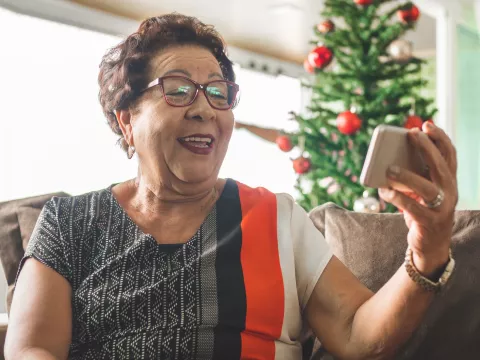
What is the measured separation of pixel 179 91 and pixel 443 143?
59 centimetres

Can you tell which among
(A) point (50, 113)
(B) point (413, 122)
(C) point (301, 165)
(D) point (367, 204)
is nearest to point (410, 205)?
(D) point (367, 204)

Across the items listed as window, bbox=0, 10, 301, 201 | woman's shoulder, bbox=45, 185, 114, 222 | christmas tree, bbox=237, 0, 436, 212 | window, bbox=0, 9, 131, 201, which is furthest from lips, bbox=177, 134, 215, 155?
window, bbox=0, 9, 131, 201

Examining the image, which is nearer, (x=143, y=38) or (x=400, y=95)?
(x=143, y=38)

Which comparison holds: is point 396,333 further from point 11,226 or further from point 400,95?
point 400,95

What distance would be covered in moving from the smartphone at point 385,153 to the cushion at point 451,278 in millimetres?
451

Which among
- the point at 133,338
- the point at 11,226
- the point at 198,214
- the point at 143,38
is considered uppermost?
the point at 143,38

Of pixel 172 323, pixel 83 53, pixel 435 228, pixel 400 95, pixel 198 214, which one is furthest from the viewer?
pixel 83 53

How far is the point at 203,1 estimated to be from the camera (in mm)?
4613

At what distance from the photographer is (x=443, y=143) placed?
80cm

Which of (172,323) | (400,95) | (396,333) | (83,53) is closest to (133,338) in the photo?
(172,323)

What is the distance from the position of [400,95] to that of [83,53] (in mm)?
2697

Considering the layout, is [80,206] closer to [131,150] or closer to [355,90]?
[131,150]

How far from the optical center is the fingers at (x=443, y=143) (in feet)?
2.61

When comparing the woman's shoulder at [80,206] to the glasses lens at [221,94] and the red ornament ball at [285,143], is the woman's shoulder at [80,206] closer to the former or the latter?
the glasses lens at [221,94]
